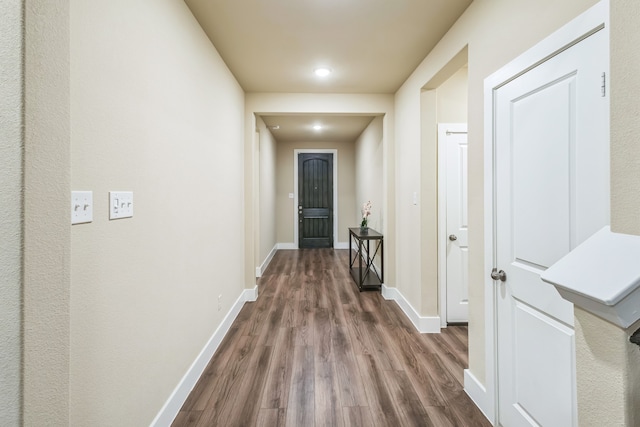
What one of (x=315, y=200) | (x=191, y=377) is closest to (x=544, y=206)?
(x=191, y=377)

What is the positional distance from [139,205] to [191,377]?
1.23 m

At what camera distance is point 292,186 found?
23.1 feet

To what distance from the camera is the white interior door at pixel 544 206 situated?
1.10 m

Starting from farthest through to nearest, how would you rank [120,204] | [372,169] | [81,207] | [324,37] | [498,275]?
[372,169]
[324,37]
[498,275]
[120,204]
[81,207]

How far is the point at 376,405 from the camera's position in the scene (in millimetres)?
1812

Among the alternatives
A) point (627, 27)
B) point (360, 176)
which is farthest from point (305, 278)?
point (627, 27)

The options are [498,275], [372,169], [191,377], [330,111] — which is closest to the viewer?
[498,275]

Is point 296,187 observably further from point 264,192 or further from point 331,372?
point 331,372

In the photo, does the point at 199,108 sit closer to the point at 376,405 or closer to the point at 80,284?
the point at 80,284

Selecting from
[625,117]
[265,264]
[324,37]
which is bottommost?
[265,264]

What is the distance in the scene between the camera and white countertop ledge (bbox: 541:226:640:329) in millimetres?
639

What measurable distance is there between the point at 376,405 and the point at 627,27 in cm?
196

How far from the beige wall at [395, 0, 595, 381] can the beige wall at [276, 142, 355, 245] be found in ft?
13.3

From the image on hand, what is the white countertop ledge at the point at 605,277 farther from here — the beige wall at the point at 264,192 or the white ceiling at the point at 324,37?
the beige wall at the point at 264,192
